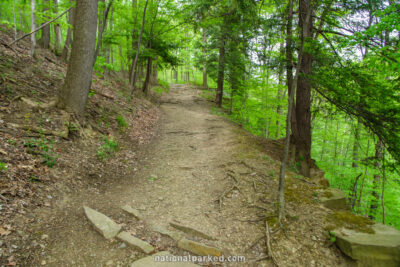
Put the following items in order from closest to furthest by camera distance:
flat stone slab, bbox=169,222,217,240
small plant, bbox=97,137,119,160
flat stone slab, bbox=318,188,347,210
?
flat stone slab, bbox=169,222,217,240
flat stone slab, bbox=318,188,347,210
small plant, bbox=97,137,119,160

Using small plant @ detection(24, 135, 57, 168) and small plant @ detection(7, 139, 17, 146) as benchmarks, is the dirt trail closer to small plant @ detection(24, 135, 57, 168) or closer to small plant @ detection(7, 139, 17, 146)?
small plant @ detection(24, 135, 57, 168)

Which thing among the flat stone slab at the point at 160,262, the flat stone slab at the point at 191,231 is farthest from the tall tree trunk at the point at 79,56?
the flat stone slab at the point at 160,262

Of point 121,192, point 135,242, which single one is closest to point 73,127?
point 121,192

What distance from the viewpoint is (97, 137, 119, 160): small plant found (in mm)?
5871

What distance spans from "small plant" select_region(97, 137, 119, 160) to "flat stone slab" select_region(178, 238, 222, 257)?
3.57 meters

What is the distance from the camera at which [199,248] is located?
11.6ft

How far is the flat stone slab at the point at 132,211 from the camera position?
413 centimetres

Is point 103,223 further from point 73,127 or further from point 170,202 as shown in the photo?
point 73,127

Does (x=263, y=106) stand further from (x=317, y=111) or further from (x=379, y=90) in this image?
(x=379, y=90)

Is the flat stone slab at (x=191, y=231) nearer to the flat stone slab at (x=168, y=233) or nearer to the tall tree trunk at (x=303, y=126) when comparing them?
the flat stone slab at (x=168, y=233)

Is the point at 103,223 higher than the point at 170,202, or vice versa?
the point at 103,223

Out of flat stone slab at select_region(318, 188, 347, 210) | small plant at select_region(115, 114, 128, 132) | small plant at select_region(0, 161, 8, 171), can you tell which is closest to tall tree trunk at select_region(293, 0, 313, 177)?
flat stone slab at select_region(318, 188, 347, 210)

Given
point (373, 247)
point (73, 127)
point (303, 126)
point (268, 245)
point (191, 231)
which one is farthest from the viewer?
point (303, 126)

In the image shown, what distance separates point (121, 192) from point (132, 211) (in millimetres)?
929
